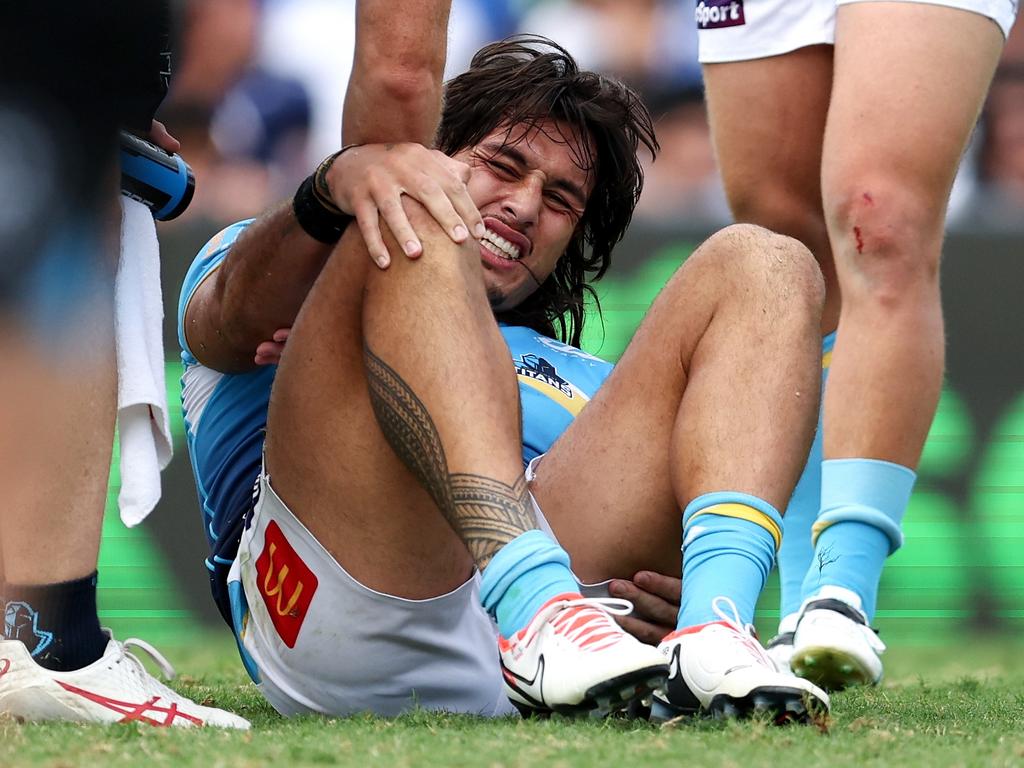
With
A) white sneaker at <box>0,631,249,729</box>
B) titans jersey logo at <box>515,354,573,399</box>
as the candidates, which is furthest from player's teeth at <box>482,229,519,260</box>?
white sneaker at <box>0,631,249,729</box>

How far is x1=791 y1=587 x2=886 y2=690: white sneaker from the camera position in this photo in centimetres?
216

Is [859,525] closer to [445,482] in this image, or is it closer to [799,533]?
[799,533]

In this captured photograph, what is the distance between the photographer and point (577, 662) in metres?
1.61

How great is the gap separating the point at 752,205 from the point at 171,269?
2531 millimetres

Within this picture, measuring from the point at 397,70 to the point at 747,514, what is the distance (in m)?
0.72

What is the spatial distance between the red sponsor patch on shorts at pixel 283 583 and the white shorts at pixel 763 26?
1.32 m

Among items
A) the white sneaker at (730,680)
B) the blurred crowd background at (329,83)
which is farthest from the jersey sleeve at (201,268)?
the blurred crowd background at (329,83)

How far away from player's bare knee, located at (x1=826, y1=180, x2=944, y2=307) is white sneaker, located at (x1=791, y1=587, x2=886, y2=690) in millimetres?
511

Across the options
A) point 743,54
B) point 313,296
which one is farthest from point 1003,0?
point 313,296

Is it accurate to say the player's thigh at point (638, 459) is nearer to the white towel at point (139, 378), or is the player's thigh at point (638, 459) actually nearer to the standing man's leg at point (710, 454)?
the standing man's leg at point (710, 454)

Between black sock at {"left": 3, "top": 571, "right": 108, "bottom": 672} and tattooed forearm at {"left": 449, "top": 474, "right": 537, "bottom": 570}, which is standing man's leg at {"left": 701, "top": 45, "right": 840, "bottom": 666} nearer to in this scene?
tattooed forearm at {"left": 449, "top": 474, "right": 537, "bottom": 570}

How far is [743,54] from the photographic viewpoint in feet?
9.25

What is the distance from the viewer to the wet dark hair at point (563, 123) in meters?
2.99

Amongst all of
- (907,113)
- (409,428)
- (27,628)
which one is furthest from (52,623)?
(907,113)
